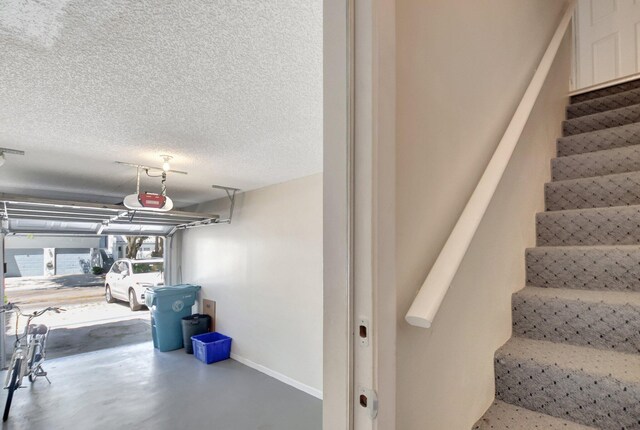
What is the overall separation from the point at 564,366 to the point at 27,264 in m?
10.4

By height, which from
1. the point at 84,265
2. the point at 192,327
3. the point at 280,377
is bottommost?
the point at 280,377

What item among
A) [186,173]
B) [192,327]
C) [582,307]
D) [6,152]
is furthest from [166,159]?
[582,307]

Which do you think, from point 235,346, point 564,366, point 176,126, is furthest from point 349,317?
point 235,346

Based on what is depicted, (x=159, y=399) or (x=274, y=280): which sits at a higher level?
(x=274, y=280)

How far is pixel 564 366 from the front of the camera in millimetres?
998

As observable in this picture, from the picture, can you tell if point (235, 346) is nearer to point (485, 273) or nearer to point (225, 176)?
point (225, 176)

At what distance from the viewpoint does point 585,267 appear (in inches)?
52.6

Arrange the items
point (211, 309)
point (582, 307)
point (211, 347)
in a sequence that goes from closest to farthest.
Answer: point (582, 307) < point (211, 347) < point (211, 309)

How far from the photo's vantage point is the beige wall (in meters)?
0.74

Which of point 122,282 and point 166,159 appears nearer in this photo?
point 166,159

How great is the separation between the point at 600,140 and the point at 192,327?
5372mm

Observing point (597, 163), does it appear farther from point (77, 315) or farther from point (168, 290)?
point (77, 315)

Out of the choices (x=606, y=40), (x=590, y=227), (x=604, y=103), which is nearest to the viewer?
(x=590, y=227)

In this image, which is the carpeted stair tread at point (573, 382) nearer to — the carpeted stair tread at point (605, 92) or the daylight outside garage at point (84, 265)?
the carpeted stair tread at point (605, 92)
